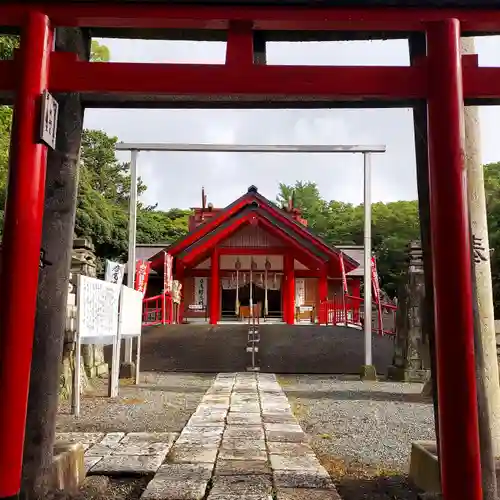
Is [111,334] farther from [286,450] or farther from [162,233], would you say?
[162,233]

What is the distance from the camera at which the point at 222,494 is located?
3.37 m

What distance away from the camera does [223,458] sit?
14.1 ft

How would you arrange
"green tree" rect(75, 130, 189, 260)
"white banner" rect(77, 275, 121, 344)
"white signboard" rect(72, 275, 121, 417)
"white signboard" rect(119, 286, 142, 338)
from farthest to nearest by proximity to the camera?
"green tree" rect(75, 130, 189, 260) → "white signboard" rect(119, 286, 142, 338) → "white banner" rect(77, 275, 121, 344) → "white signboard" rect(72, 275, 121, 417)

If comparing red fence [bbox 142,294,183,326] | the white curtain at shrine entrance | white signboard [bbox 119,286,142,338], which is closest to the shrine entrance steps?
red fence [bbox 142,294,183,326]

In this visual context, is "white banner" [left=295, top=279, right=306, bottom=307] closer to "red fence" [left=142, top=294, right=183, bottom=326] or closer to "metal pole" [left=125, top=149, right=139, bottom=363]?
"red fence" [left=142, top=294, right=183, bottom=326]

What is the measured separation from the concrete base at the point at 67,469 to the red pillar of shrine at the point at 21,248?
44 centimetres

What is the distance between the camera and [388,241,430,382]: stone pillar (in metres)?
9.69

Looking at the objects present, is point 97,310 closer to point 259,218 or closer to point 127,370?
point 127,370

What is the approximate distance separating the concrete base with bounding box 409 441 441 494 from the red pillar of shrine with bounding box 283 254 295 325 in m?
15.5

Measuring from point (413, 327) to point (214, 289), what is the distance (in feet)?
33.9

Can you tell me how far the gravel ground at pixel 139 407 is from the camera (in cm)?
586

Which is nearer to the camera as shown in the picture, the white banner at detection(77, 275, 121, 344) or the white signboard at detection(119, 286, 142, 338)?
the white banner at detection(77, 275, 121, 344)

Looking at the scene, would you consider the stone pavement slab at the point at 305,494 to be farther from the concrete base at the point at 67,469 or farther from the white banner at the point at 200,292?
the white banner at the point at 200,292

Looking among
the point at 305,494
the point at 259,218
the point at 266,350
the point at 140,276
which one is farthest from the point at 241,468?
the point at 259,218
